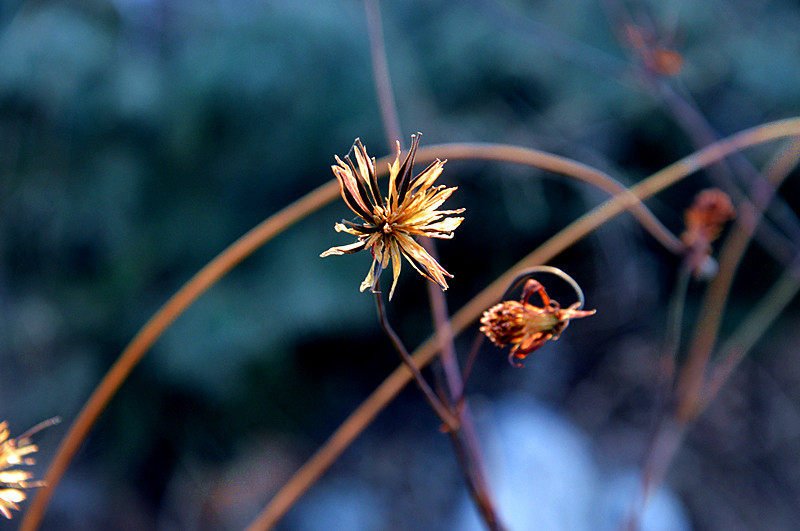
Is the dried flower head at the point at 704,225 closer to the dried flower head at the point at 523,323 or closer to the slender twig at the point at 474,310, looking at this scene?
the slender twig at the point at 474,310

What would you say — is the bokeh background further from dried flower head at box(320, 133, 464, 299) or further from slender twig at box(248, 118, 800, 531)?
dried flower head at box(320, 133, 464, 299)

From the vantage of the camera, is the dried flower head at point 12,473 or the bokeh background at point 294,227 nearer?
the dried flower head at point 12,473

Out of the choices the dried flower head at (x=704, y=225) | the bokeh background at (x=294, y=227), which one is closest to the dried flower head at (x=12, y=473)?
the dried flower head at (x=704, y=225)

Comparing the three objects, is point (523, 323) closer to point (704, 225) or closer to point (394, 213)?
point (394, 213)

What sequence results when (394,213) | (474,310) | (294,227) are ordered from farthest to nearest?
(294,227), (474,310), (394,213)

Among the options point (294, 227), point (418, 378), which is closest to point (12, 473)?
point (418, 378)

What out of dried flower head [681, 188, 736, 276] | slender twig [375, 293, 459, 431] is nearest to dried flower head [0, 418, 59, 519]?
slender twig [375, 293, 459, 431]

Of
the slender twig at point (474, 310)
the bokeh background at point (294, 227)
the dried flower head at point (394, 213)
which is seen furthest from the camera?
the bokeh background at point (294, 227)

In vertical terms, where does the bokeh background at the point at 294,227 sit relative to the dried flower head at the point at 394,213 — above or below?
above
